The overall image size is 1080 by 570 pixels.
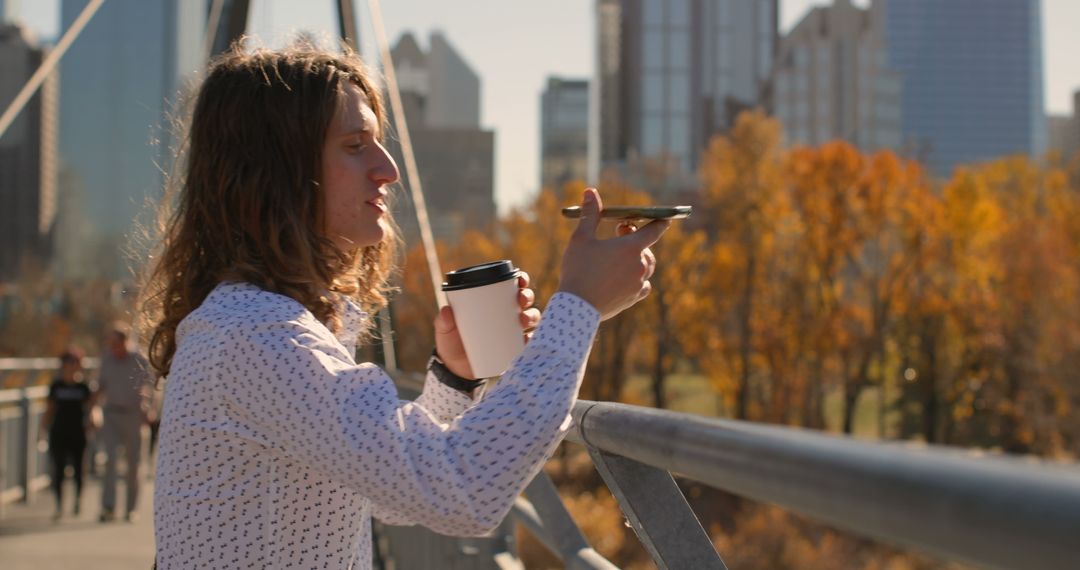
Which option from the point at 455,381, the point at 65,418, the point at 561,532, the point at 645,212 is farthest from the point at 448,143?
the point at 645,212

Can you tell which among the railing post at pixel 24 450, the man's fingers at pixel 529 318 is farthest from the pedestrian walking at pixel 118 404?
the man's fingers at pixel 529 318

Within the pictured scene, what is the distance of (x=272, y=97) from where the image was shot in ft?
5.08

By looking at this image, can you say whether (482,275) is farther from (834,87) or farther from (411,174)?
(834,87)

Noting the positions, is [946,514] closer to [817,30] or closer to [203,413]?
[203,413]

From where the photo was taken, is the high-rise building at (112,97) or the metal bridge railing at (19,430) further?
the high-rise building at (112,97)

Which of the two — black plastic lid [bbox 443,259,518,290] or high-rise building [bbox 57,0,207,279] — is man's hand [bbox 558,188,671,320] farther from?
high-rise building [bbox 57,0,207,279]

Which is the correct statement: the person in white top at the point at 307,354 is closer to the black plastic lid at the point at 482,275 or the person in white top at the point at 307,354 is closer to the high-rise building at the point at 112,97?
the black plastic lid at the point at 482,275

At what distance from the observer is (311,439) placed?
51.1 inches

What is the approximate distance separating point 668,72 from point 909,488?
13978 centimetres

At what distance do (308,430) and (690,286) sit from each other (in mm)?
39575

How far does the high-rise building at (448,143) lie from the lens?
16.2 meters

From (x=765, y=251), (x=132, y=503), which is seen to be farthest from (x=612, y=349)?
(x=132, y=503)

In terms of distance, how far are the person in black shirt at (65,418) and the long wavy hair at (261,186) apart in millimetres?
8742

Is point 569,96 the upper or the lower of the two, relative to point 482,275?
upper
